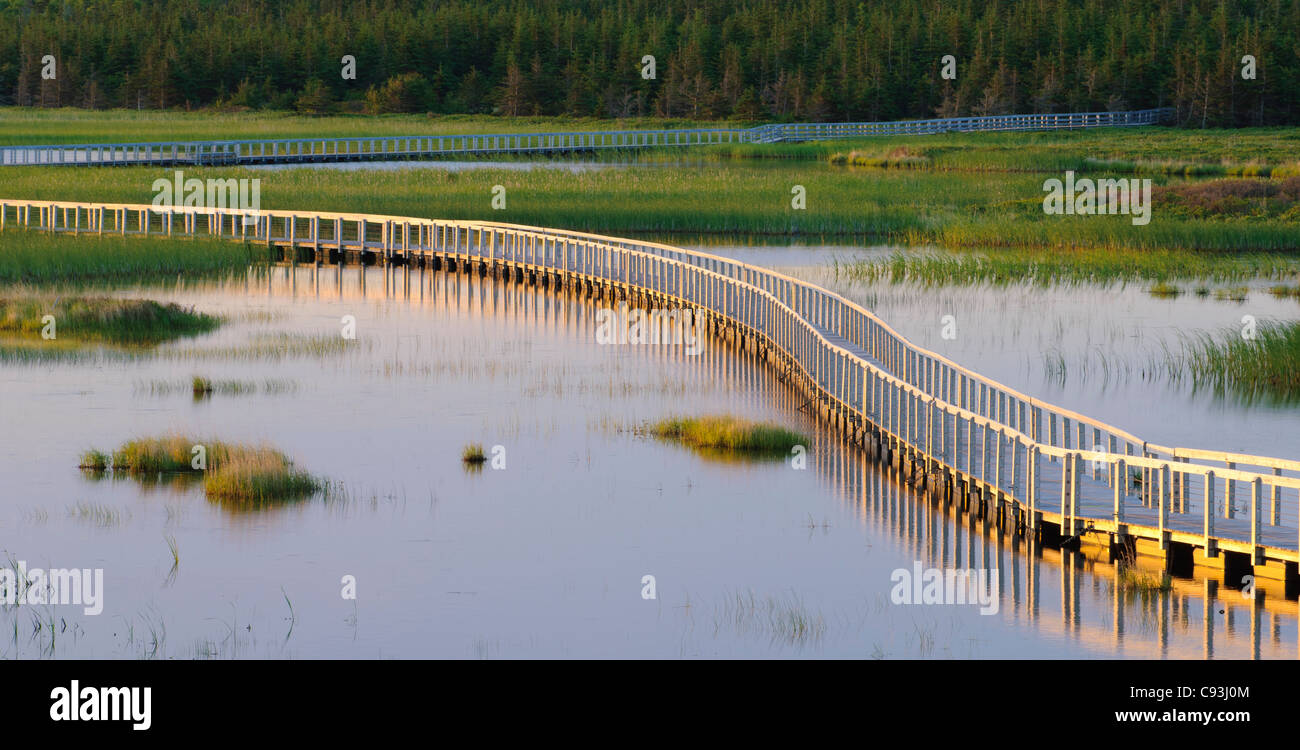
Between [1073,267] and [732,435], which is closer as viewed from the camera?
[732,435]

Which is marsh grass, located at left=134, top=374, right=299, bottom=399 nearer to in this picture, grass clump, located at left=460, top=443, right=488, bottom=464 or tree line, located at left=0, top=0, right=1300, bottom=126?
grass clump, located at left=460, top=443, right=488, bottom=464

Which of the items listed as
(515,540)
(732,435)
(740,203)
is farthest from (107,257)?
(515,540)

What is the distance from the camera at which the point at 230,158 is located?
92000 mm

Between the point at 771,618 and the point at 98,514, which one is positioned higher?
the point at 98,514

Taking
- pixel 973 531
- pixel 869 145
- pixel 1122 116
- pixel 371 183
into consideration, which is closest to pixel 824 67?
pixel 1122 116

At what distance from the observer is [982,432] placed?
80.6 feet

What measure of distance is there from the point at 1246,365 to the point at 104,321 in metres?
21.9

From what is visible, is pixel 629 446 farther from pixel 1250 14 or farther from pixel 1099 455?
pixel 1250 14

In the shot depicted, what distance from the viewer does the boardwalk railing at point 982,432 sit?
20.6 metres

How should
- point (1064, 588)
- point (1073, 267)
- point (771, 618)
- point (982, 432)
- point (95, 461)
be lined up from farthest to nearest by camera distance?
point (1073, 267) → point (95, 461) → point (982, 432) → point (1064, 588) → point (771, 618)

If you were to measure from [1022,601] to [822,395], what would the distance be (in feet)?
38.2

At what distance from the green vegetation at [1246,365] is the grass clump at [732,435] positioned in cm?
840

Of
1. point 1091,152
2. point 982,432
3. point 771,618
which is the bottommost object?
Answer: point 771,618

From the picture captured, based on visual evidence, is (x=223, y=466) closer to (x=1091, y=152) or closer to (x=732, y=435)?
(x=732, y=435)
